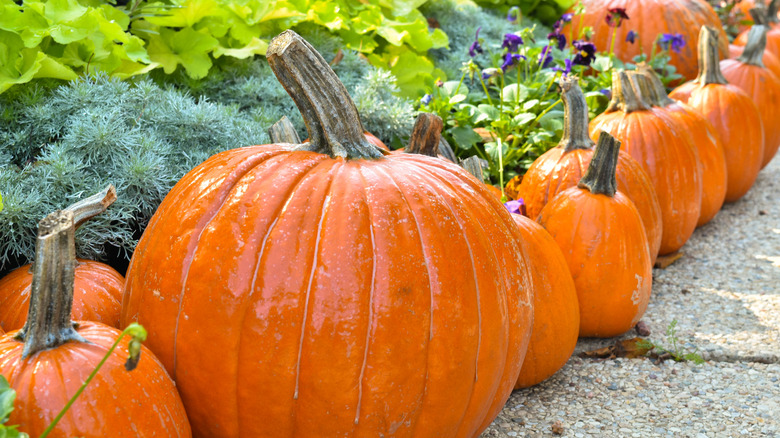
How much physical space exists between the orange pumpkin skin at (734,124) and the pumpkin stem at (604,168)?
65.6 inches

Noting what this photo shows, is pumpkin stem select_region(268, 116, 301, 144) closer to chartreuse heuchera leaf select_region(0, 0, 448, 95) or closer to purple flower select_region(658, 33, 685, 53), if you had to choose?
chartreuse heuchera leaf select_region(0, 0, 448, 95)

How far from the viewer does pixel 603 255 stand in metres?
2.43

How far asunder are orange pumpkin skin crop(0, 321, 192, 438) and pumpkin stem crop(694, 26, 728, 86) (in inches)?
140

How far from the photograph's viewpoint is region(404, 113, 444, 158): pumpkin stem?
7.06 feet

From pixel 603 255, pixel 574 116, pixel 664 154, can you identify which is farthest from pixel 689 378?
pixel 664 154

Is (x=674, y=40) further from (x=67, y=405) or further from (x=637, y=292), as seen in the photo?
(x=67, y=405)

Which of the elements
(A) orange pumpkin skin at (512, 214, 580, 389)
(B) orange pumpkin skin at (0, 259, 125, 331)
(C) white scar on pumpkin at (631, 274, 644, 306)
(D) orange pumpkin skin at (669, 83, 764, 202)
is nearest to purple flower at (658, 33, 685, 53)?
(D) orange pumpkin skin at (669, 83, 764, 202)

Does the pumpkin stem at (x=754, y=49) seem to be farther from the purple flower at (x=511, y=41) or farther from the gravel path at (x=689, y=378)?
the purple flower at (x=511, y=41)

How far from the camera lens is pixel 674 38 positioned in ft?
13.3

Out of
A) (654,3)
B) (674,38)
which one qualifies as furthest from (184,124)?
(654,3)

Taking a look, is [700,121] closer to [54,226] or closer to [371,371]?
[371,371]

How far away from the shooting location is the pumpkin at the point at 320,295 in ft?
4.84

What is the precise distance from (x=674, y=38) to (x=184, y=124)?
2.91m

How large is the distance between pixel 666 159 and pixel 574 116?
23.6 inches
